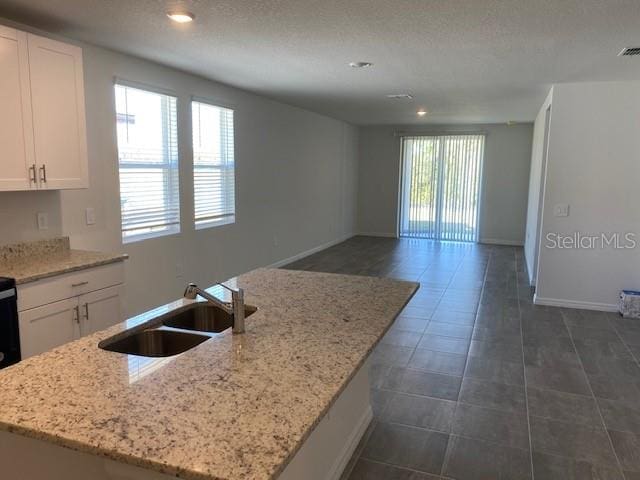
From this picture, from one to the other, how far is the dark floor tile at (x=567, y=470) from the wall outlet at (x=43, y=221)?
11.3ft

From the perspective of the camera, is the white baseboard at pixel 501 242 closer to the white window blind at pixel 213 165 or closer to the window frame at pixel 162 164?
the white window blind at pixel 213 165

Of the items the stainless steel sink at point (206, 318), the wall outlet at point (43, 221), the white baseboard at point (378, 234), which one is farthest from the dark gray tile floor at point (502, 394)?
the white baseboard at point (378, 234)

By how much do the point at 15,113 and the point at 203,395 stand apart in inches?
94.1

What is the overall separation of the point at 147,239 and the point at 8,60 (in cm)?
194

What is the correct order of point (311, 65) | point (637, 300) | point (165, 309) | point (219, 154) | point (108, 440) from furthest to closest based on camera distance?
1. point (219, 154)
2. point (637, 300)
3. point (311, 65)
4. point (165, 309)
5. point (108, 440)

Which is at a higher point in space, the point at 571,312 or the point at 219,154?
the point at 219,154

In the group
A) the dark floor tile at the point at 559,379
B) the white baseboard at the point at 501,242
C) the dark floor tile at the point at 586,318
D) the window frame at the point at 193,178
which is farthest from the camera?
the white baseboard at the point at 501,242

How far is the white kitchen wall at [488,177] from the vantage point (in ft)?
30.7

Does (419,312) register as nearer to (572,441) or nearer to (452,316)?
(452,316)

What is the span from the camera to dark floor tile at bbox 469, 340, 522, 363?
12.6 ft

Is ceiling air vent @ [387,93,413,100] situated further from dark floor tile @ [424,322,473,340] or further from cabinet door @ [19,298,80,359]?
cabinet door @ [19,298,80,359]

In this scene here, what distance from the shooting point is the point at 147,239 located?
4359 mm

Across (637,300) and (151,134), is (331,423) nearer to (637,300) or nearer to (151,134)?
(151,134)

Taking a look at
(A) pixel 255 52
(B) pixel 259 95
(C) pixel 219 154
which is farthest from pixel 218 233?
(A) pixel 255 52
